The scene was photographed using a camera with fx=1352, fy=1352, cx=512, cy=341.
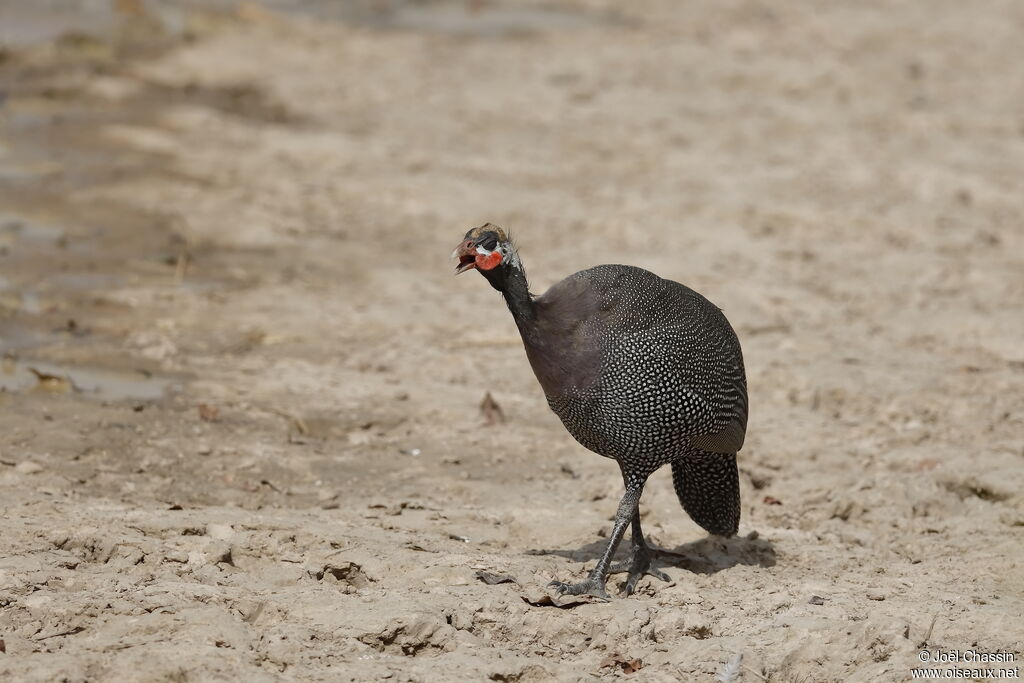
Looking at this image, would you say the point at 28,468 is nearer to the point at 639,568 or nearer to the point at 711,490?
the point at 639,568

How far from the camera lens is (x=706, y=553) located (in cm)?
550

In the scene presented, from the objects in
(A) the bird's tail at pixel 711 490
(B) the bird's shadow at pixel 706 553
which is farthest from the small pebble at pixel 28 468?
(A) the bird's tail at pixel 711 490

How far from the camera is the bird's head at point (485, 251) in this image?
4.74 m

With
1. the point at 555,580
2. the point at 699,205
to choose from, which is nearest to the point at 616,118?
the point at 699,205

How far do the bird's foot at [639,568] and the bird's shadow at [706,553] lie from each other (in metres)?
0.13

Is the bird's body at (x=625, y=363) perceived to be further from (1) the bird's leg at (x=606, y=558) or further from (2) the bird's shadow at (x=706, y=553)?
(2) the bird's shadow at (x=706, y=553)

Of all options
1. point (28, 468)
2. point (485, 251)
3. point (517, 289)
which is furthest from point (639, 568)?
point (28, 468)

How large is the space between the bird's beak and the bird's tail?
1.20 meters

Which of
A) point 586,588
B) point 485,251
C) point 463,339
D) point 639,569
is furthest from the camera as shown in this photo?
point 463,339

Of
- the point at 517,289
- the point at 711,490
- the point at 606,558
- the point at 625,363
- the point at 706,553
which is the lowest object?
the point at 706,553

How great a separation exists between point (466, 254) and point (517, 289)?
229mm

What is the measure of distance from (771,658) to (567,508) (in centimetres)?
151

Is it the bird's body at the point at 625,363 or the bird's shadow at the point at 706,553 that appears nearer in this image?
the bird's body at the point at 625,363

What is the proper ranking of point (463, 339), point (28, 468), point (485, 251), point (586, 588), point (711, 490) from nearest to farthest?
point (485, 251) → point (586, 588) → point (711, 490) → point (28, 468) → point (463, 339)
